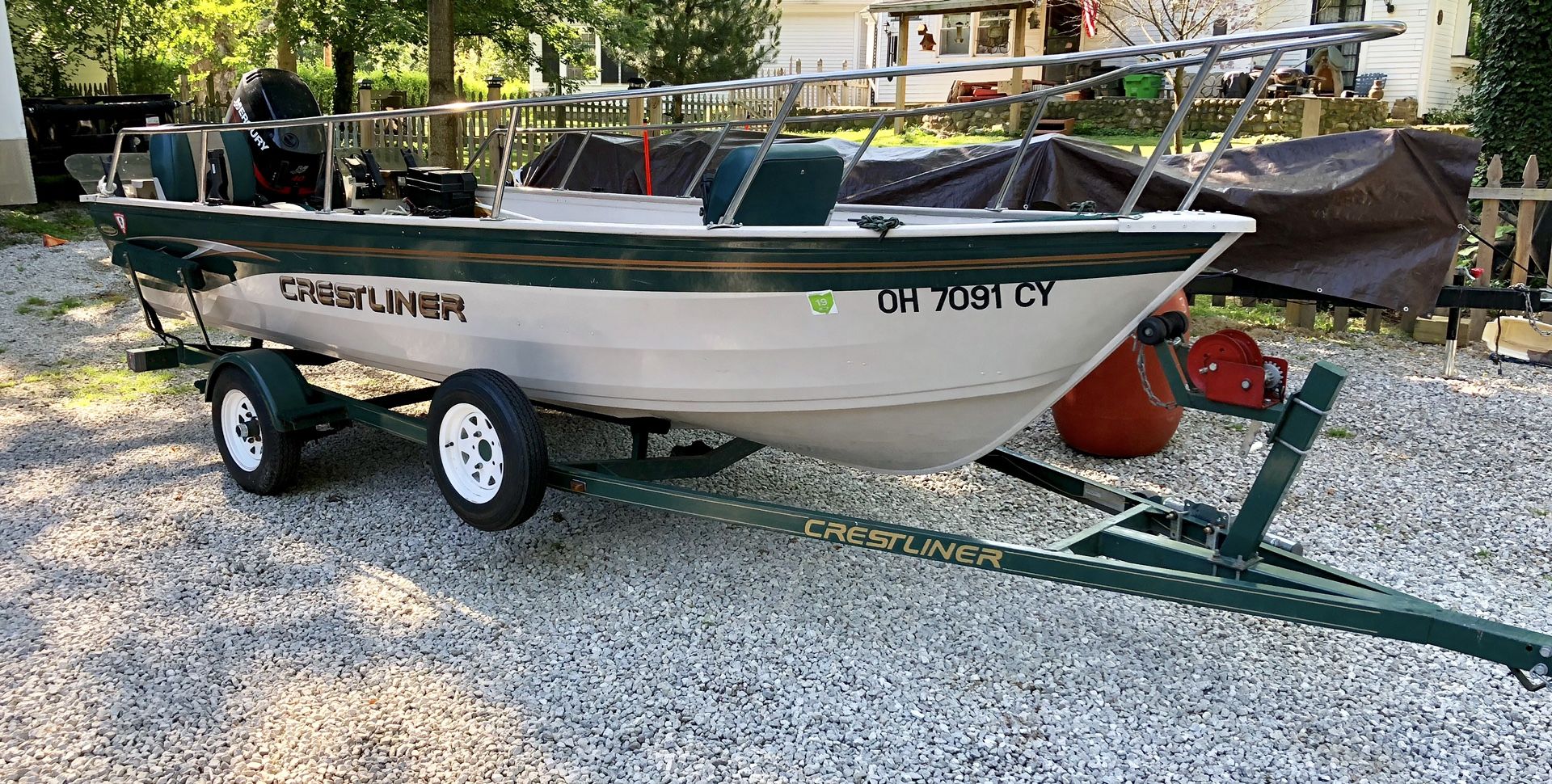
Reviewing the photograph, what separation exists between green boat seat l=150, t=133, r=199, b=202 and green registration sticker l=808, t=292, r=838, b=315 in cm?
375

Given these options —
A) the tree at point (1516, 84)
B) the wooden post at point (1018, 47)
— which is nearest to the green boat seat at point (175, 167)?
the tree at point (1516, 84)

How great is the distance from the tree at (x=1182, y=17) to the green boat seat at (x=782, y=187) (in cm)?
1422

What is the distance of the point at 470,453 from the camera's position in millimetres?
4391

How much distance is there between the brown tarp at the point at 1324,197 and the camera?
22.5ft

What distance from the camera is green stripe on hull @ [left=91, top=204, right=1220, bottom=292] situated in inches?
141

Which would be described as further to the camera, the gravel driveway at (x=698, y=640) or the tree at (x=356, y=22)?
the tree at (x=356, y=22)

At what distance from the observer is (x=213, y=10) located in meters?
16.9

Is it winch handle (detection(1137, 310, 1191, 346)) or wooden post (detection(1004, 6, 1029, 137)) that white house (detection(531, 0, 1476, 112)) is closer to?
wooden post (detection(1004, 6, 1029, 137))

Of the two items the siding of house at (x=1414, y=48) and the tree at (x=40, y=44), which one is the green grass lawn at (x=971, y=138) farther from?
the tree at (x=40, y=44)

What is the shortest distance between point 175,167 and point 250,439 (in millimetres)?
1653

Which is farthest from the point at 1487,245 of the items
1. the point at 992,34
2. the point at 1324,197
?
the point at 992,34

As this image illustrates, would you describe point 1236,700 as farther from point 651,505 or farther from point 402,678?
point 402,678

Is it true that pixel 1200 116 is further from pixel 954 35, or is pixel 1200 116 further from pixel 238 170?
pixel 238 170

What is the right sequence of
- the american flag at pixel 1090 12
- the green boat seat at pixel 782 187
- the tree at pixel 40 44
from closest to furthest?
the green boat seat at pixel 782 187 → the tree at pixel 40 44 → the american flag at pixel 1090 12
